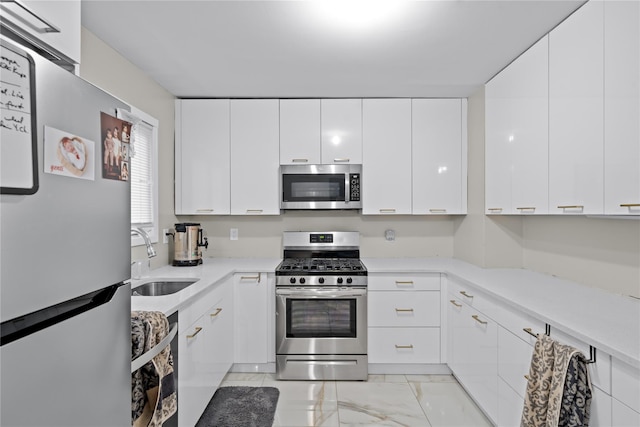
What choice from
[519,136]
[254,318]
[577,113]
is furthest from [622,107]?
[254,318]

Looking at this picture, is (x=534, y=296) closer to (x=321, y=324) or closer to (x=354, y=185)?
(x=321, y=324)

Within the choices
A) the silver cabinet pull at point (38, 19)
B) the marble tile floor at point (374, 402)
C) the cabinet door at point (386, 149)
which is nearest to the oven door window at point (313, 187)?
the cabinet door at point (386, 149)

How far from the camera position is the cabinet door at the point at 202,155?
3299 millimetres

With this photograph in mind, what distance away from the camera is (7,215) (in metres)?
0.61

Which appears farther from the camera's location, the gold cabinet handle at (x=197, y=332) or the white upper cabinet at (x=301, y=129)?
the white upper cabinet at (x=301, y=129)

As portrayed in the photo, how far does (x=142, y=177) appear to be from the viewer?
9.08 ft

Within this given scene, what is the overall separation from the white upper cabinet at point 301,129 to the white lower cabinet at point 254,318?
109 centimetres

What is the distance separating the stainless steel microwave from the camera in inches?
128

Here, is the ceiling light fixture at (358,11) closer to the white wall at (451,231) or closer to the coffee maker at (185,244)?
the white wall at (451,231)

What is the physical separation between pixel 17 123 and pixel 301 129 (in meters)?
2.74

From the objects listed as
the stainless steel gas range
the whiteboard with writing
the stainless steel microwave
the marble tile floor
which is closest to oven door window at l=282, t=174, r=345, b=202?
the stainless steel microwave

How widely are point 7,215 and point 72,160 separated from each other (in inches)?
7.4

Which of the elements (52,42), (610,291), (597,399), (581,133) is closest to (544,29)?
(581,133)

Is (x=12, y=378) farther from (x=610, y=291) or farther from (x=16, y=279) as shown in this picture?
(x=610, y=291)
